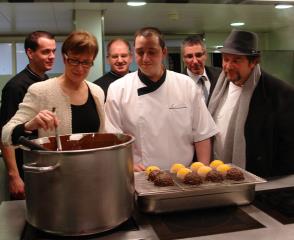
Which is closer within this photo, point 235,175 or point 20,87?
point 235,175

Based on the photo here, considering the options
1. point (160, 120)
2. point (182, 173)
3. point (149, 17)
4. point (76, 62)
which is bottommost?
point (182, 173)

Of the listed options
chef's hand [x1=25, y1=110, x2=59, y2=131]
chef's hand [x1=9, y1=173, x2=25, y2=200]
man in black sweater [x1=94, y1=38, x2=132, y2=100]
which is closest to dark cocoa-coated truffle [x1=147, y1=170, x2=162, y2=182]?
chef's hand [x1=25, y1=110, x2=59, y2=131]

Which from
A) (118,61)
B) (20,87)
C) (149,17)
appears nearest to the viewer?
(20,87)

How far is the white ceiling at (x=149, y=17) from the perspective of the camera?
3.70 meters

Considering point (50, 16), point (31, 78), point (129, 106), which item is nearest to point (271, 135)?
point (129, 106)

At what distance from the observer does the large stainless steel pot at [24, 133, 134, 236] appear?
767 millimetres

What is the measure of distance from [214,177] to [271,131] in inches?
21.0

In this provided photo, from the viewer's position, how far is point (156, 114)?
1.53m

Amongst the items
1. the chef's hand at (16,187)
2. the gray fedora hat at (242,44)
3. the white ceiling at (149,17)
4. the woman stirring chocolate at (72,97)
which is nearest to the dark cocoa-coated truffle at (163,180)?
the woman stirring chocolate at (72,97)

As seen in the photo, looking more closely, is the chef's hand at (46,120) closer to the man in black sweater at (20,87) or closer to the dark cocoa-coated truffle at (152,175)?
the dark cocoa-coated truffle at (152,175)

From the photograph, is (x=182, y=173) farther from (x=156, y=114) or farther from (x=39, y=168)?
(x=156, y=114)

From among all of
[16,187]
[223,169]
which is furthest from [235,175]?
[16,187]

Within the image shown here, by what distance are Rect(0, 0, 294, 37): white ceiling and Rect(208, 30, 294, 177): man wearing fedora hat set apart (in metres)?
1.88

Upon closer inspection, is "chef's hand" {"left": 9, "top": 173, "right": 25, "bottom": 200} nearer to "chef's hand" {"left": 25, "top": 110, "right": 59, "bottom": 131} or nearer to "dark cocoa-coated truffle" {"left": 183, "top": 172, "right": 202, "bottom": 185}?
"chef's hand" {"left": 25, "top": 110, "right": 59, "bottom": 131}
